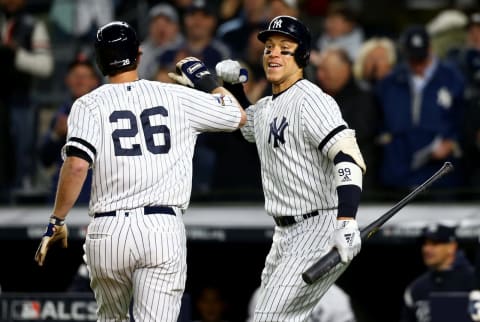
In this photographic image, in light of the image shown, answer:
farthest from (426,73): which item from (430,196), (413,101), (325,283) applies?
(325,283)

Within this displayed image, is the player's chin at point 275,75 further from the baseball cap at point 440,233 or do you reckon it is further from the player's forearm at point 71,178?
the baseball cap at point 440,233

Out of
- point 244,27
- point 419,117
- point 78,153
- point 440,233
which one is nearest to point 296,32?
point 78,153

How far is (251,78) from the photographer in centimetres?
1005

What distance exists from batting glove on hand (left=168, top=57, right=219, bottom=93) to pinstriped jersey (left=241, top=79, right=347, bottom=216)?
0.37 metres

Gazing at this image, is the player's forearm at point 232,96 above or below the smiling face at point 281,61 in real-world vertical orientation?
below

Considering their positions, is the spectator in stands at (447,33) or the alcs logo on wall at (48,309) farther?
the spectator in stands at (447,33)

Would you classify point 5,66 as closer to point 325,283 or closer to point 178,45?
point 178,45

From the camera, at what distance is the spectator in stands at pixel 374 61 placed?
1024cm

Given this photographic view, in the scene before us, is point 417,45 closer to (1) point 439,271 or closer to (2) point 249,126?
(1) point 439,271

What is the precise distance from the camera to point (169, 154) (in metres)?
5.97

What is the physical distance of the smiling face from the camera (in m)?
6.26

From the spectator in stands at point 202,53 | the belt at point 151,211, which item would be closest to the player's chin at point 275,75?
the belt at point 151,211

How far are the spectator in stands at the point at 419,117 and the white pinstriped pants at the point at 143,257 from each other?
3.74 m

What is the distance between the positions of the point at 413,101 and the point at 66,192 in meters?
4.24
